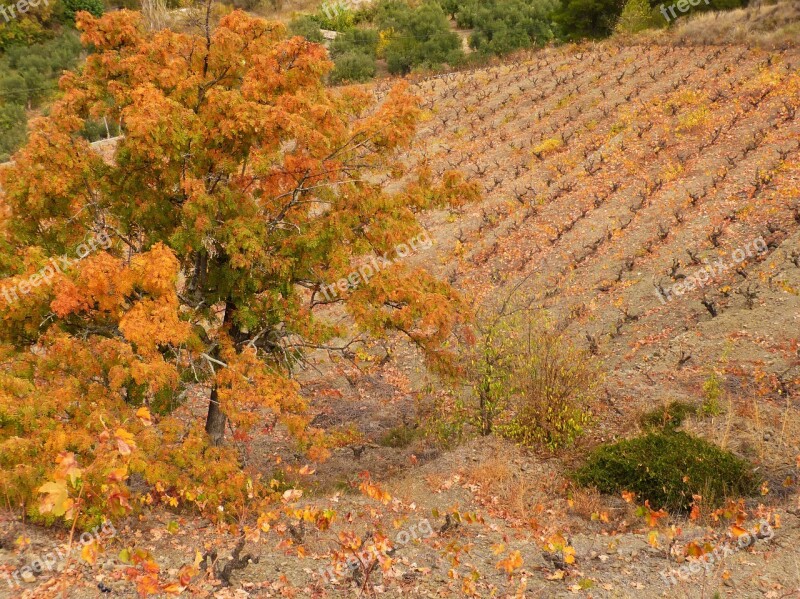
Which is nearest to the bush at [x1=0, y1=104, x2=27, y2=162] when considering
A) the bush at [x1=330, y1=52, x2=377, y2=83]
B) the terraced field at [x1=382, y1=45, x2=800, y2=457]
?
the bush at [x1=330, y1=52, x2=377, y2=83]

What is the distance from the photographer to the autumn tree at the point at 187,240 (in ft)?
22.1

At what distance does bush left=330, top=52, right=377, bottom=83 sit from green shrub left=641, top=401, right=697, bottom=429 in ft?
115

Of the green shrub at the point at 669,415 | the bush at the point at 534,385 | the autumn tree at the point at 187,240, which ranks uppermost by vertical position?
the autumn tree at the point at 187,240

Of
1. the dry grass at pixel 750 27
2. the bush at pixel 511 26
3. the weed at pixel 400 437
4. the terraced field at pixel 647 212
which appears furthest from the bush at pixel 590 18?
Answer: the weed at pixel 400 437

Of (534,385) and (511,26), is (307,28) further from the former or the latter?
(534,385)

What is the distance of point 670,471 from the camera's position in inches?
337

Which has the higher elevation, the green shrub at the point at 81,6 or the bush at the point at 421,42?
the green shrub at the point at 81,6

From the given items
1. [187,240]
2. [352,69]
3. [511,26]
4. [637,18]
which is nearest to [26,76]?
[352,69]

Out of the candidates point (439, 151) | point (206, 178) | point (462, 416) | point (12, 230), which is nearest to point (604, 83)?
point (439, 151)

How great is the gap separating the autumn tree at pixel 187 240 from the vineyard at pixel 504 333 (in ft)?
0.28

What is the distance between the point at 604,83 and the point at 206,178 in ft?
73.4

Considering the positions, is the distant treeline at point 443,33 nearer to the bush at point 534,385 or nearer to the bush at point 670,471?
the bush at point 534,385

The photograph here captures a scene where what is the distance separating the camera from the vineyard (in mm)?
6457

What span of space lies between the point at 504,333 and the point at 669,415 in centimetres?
287
